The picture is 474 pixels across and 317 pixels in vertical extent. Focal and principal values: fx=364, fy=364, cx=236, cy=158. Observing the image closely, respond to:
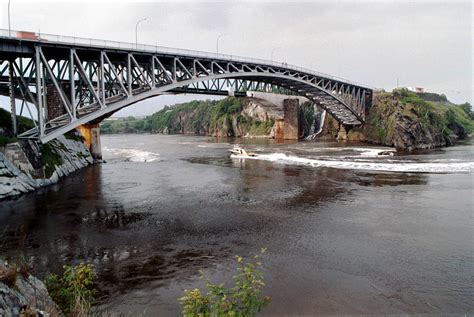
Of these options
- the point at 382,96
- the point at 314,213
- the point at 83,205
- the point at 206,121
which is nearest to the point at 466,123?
the point at 382,96

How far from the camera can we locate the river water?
35.3ft

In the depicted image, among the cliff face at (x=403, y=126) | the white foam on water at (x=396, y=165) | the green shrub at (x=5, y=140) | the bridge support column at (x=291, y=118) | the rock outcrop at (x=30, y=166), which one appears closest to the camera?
the rock outcrop at (x=30, y=166)

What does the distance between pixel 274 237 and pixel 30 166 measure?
2043cm

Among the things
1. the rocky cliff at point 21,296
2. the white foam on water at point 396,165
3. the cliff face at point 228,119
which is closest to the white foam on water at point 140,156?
the white foam on water at point 396,165

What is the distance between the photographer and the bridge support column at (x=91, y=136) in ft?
143

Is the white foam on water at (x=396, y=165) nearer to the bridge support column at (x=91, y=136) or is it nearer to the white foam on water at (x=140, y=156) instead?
the white foam on water at (x=140, y=156)

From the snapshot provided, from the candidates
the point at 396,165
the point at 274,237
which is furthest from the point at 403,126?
the point at 274,237

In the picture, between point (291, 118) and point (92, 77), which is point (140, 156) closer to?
point (92, 77)

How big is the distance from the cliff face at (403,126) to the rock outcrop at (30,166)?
52076mm

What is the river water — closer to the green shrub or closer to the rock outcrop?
the rock outcrop

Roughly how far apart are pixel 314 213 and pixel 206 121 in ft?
407

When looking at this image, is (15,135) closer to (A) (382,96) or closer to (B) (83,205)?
(B) (83,205)

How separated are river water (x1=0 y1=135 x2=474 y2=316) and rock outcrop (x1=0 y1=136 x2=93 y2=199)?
123cm

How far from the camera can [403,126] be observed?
64.9m
